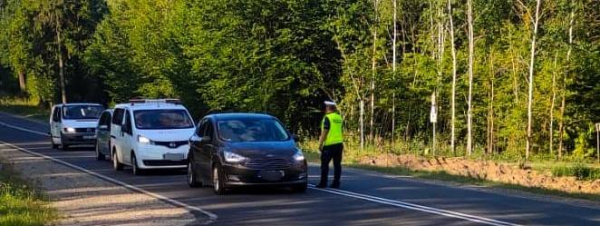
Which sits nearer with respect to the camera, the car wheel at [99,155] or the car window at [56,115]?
the car wheel at [99,155]

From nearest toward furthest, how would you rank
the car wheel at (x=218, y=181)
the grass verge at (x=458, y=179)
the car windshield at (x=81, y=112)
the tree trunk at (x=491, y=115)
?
the car wheel at (x=218, y=181) < the grass verge at (x=458, y=179) < the car windshield at (x=81, y=112) < the tree trunk at (x=491, y=115)

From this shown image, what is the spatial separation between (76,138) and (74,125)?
0.52m

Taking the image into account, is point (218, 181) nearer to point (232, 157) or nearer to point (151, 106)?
point (232, 157)

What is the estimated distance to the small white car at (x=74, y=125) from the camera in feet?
113

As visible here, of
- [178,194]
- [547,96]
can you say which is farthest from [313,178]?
[547,96]

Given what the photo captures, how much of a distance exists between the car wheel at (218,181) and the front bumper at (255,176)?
0.54ft

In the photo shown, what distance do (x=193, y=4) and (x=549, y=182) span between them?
26.8 m

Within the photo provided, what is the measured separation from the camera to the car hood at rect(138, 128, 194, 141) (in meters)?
22.1

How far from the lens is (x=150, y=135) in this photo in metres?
22.1

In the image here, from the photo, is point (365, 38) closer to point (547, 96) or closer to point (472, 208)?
point (547, 96)

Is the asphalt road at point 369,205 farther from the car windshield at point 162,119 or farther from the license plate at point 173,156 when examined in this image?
the car windshield at point 162,119

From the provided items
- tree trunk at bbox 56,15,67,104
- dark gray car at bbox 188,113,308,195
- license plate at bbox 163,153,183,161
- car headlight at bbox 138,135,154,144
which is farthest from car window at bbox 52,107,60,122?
tree trunk at bbox 56,15,67,104

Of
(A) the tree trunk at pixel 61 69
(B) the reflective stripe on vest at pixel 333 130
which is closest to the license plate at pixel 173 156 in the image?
(B) the reflective stripe on vest at pixel 333 130

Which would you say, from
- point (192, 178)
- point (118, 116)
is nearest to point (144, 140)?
point (118, 116)
